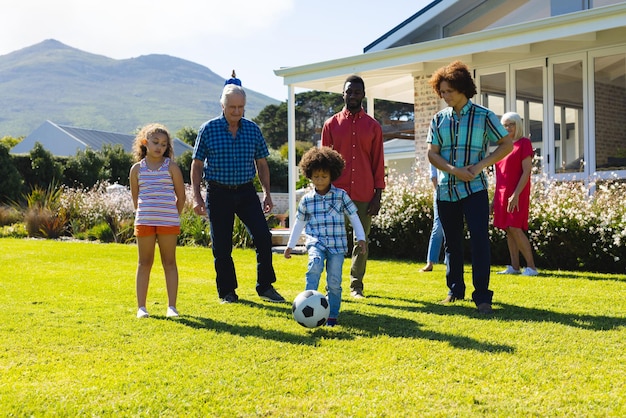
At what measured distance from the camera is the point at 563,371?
3600mm

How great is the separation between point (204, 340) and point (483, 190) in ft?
8.16

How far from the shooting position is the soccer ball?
4.62 m

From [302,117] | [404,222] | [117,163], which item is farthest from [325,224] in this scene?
[302,117]

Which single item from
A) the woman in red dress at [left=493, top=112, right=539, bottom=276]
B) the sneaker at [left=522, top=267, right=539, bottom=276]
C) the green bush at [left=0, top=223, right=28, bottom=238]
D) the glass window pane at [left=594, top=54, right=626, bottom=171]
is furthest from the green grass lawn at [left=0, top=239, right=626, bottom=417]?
the green bush at [left=0, top=223, right=28, bottom=238]

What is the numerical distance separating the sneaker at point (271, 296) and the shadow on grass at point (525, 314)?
0.84 meters

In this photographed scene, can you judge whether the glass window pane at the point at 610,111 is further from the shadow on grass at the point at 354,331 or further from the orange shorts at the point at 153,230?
the orange shorts at the point at 153,230

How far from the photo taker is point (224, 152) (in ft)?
19.7

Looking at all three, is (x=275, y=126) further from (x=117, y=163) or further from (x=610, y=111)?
(x=610, y=111)

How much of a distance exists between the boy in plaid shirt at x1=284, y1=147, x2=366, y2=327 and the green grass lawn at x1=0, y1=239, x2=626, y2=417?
0.35 meters

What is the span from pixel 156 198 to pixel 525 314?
3.00 m

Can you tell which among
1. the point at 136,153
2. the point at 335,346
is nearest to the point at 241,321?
the point at 335,346

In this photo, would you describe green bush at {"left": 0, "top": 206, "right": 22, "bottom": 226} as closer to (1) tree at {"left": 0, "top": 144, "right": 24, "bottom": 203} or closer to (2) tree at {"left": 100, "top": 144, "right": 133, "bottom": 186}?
(1) tree at {"left": 0, "top": 144, "right": 24, "bottom": 203}

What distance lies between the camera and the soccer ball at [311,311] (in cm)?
462

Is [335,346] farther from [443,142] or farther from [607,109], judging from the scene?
[607,109]
